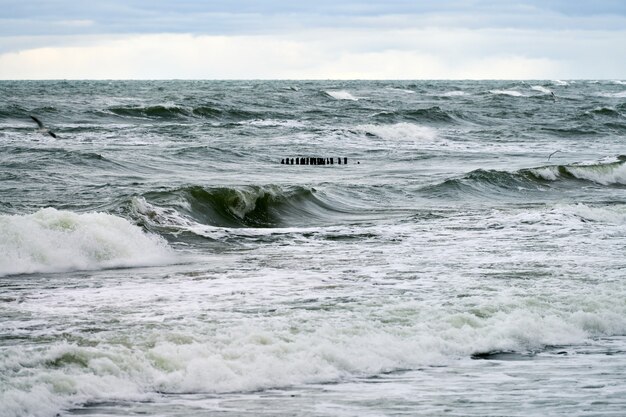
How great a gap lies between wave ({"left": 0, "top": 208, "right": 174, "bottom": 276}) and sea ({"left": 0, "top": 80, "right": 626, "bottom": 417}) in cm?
3

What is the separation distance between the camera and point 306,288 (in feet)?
34.7

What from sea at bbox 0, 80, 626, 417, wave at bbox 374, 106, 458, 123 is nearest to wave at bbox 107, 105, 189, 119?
wave at bbox 374, 106, 458, 123

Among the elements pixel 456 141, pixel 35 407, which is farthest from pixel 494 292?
pixel 456 141

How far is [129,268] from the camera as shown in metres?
12.0

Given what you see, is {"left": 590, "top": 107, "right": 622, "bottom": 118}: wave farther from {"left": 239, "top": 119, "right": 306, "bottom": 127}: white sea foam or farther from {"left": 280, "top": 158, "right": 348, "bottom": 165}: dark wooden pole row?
{"left": 280, "top": 158, "right": 348, "bottom": 165}: dark wooden pole row

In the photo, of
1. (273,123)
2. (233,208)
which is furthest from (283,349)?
(273,123)

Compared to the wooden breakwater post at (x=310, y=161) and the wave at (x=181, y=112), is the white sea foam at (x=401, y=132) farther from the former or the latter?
the wooden breakwater post at (x=310, y=161)

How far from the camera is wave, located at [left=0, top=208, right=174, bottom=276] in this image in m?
11.8

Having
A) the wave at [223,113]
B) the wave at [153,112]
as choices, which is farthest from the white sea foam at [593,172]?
the wave at [153,112]

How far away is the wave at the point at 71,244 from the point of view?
11.8m

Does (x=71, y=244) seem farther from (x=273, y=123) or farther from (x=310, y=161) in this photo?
(x=273, y=123)

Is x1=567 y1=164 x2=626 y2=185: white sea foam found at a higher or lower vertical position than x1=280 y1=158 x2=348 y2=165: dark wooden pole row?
lower

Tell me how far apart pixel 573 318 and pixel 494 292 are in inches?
44.8

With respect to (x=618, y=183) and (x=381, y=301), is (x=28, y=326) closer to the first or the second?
(x=381, y=301)
